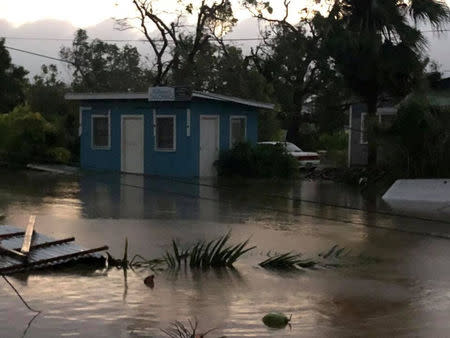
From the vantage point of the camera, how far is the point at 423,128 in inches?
711

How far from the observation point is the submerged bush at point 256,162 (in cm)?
2398

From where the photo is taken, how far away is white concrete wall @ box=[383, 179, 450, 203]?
→ 17.0 metres

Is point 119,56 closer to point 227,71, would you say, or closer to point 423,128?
point 227,71

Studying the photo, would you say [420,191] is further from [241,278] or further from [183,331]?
[183,331]

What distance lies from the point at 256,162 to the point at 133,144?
4.46 meters

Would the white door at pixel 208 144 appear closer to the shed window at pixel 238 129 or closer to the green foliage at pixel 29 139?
the shed window at pixel 238 129

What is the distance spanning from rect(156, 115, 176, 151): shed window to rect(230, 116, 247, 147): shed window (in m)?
2.16

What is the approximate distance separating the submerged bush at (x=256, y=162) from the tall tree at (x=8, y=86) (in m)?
24.4

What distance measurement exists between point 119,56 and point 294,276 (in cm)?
4674

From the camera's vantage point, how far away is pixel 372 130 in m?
19.2

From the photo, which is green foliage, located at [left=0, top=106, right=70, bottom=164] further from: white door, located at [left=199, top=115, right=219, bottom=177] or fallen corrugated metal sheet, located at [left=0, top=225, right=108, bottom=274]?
fallen corrugated metal sheet, located at [left=0, top=225, right=108, bottom=274]

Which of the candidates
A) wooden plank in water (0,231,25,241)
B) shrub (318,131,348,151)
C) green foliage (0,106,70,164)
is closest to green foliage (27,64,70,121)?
green foliage (0,106,70,164)

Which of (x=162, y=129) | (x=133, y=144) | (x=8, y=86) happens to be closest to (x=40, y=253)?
(x=162, y=129)

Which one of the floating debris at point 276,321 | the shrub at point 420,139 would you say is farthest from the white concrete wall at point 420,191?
the floating debris at point 276,321
